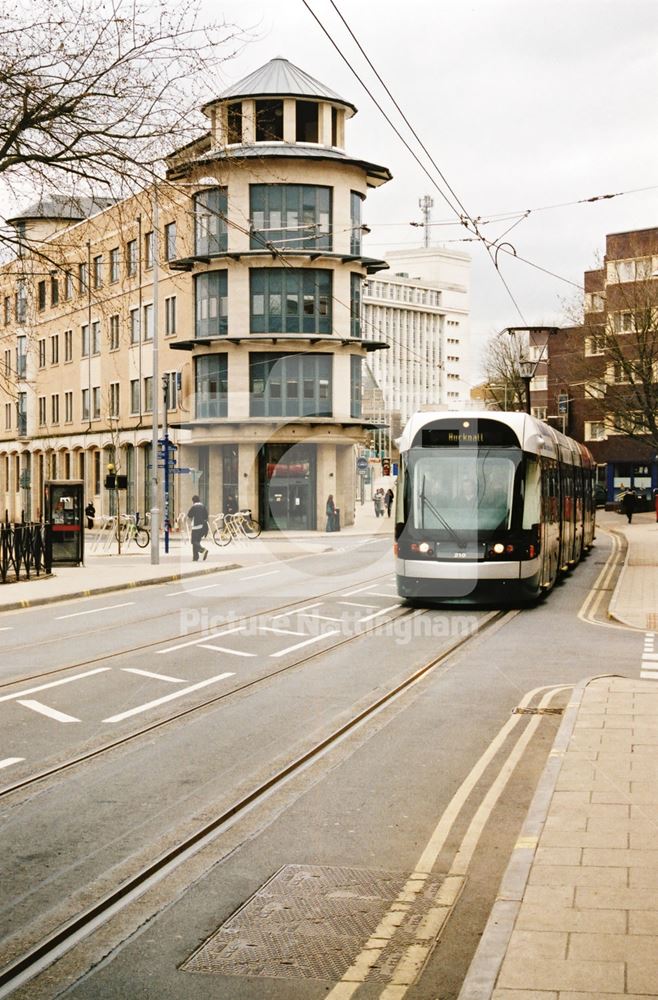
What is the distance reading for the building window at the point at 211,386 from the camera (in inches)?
2135

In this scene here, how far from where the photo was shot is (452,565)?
60.6ft

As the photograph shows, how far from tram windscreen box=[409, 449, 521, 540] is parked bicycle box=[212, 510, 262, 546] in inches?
948

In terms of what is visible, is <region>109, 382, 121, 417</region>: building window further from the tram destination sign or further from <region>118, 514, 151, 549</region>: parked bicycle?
the tram destination sign

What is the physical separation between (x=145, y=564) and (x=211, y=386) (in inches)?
900

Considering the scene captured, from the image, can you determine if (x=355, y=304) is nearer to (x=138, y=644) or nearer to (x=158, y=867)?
(x=138, y=644)

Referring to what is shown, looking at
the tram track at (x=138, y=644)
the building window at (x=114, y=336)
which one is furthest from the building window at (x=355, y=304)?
the tram track at (x=138, y=644)

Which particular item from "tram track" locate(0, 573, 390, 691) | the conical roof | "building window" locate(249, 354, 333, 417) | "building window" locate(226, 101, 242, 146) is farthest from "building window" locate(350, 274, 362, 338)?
"building window" locate(226, 101, 242, 146)

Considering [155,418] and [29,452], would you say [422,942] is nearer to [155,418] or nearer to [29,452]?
[155,418]

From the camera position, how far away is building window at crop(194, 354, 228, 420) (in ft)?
178

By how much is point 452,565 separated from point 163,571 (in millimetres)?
12686

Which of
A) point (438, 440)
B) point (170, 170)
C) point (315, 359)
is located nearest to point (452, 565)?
point (438, 440)

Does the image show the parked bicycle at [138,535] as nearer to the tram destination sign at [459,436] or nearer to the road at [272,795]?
the tram destination sign at [459,436]

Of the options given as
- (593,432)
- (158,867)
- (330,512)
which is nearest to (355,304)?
(330,512)

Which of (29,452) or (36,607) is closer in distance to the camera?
(36,607)
